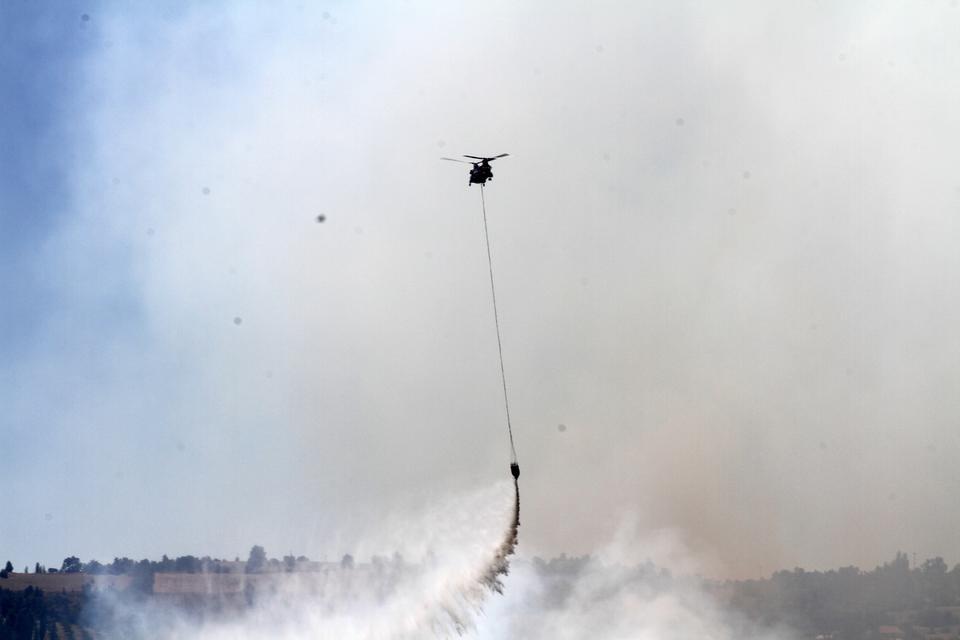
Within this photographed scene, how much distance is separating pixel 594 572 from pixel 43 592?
6179cm

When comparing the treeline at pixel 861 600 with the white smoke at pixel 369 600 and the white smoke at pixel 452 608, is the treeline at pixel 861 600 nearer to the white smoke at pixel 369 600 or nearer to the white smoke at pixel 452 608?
the white smoke at pixel 452 608

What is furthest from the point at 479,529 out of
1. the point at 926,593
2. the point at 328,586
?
the point at 926,593

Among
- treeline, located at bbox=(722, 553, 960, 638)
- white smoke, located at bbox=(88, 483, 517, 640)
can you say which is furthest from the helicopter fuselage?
treeline, located at bbox=(722, 553, 960, 638)

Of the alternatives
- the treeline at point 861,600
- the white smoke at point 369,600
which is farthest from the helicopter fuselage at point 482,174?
the treeline at point 861,600

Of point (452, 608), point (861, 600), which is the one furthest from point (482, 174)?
point (861, 600)

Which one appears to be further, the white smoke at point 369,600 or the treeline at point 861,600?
the treeline at point 861,600

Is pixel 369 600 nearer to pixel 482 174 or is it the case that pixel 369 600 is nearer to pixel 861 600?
pixel 482 174

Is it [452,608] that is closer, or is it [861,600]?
[452,608]

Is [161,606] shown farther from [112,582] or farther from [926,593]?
[926,593]

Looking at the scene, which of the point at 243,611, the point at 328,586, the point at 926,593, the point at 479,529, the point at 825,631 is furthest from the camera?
the point at 926,593

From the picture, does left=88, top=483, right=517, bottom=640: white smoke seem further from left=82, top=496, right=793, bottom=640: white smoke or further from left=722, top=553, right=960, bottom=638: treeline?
left=722, top=553, right=960, bottom=638: treeline

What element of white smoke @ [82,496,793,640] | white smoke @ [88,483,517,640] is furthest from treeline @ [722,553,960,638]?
white smoke @ [88,483,517,640]

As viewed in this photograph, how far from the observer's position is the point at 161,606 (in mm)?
90250

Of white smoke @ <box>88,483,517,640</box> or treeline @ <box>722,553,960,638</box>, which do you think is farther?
treeline @ <box>722,553,960,638</box>
